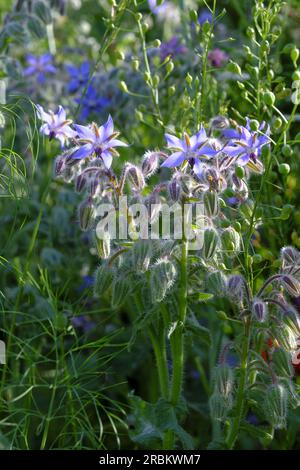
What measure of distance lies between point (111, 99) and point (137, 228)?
3.32 feet

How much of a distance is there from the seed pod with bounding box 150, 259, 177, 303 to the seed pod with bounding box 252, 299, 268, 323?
15 cm

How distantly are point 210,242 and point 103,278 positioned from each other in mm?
224

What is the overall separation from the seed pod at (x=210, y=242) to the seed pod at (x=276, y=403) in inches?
10.3

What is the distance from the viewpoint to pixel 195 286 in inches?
62.0

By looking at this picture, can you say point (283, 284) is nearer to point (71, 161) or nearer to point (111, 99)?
point (71, 161)

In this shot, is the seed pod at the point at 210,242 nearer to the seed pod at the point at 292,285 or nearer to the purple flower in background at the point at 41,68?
the seed pod at the point at 292,285

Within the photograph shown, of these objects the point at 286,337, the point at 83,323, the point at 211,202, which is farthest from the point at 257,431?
the point at 83,323

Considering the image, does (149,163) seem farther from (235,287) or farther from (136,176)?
(235,287)

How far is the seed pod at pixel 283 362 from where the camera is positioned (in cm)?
142

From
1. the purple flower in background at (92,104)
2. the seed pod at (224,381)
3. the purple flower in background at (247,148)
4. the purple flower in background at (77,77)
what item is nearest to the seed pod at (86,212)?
the purple flower in background at (247,148)

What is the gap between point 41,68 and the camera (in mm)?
2711
